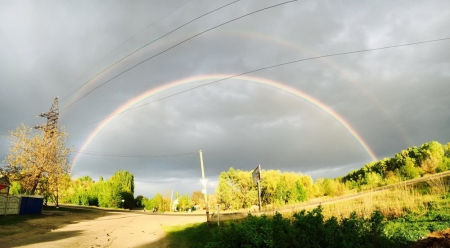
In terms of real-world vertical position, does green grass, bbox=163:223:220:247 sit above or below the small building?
below

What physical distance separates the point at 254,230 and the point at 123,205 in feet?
249

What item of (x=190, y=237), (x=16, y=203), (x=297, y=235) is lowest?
(x=190, y=237)

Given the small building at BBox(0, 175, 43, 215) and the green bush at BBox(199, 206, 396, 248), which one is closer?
the green bush at BBox(199, 206, 396, 248)

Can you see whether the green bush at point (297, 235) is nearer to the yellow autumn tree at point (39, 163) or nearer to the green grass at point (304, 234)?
the green grass at point (304, 234)

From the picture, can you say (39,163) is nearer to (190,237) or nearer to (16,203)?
(16,203)

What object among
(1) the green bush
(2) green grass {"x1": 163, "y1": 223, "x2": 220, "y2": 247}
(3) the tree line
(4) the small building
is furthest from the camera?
(3) the tree line

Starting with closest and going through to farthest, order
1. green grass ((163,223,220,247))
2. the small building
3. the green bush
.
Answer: the green bush
green grass ((163,223,220,247))
the small building

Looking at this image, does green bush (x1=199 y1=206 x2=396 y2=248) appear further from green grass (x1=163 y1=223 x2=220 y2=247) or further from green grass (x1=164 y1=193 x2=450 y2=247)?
green grass (x1=163 y1=223 x2=220 y2=247)

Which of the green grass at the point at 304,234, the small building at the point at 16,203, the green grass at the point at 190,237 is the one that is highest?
the small building at the point at 16,203

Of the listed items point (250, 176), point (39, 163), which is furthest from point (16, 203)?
point (250, 176)

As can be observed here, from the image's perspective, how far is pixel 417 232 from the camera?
379 inches

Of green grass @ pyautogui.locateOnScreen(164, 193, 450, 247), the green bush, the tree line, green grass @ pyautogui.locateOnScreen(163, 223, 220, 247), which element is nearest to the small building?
the tree line

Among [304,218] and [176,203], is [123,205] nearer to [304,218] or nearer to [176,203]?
[176,203]

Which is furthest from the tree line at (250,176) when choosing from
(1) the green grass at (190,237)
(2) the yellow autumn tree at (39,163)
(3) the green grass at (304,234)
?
(3) the green grass at (304,234)
